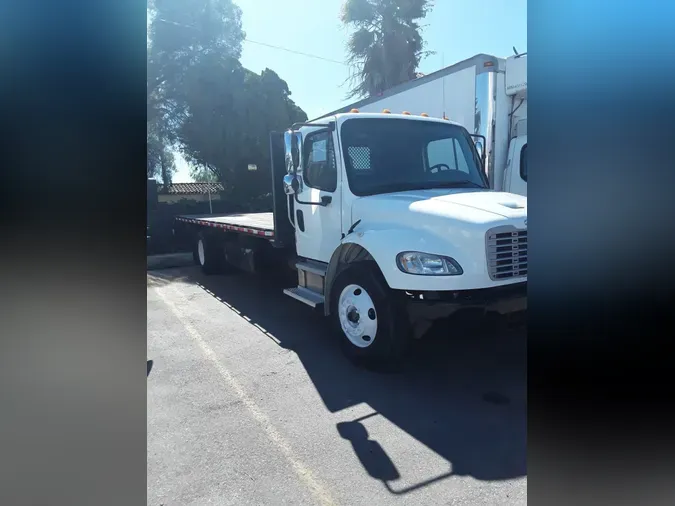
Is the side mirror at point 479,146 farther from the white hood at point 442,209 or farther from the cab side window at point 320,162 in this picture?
the cab side window at point 320,162

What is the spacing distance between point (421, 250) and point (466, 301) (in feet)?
1.78

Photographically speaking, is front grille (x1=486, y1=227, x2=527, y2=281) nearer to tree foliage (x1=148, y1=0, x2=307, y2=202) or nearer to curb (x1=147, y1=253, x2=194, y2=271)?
curb (x1=147, y1=253, x2=194, y2=271)

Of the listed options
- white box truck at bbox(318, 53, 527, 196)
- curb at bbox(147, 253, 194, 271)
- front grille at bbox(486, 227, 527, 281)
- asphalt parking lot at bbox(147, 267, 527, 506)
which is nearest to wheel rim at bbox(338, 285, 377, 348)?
asphalt parking lot at bbox(147, 267, 527, 506)

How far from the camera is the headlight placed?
12.6 ft

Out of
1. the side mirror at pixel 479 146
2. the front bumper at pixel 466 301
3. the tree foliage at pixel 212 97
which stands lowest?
the front bumper at pixel 466 301

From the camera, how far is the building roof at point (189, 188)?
23.9 metres

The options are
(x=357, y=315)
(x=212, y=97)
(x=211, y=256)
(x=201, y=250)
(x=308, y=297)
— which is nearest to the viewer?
(x=357, y=315)

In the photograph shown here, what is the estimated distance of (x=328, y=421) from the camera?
3486mm

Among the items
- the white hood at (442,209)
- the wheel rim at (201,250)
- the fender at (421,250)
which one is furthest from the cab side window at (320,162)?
the wheel rim at (201,250)

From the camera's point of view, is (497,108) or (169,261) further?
(169,261)

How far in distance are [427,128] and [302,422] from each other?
3564 mm

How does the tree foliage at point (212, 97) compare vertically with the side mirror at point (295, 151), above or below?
above

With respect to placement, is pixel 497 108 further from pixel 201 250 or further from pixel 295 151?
pixel 201 250

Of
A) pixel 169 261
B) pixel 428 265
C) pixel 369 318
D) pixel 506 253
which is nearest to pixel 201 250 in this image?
pixel 169 261
